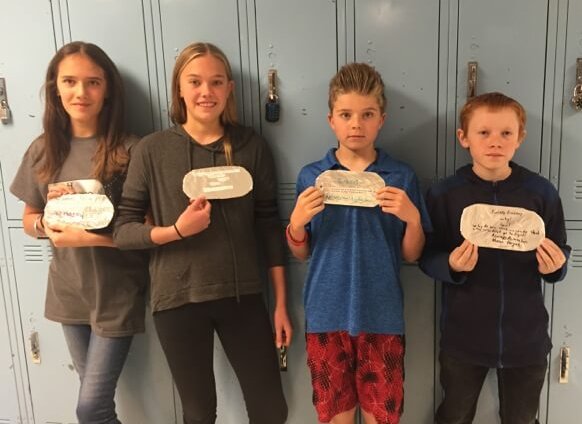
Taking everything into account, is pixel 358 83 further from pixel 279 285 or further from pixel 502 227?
pixel 279 285

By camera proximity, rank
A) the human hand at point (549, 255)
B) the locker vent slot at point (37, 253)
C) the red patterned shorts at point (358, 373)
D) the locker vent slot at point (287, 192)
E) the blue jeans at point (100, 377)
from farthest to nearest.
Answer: the locker vent slot at point (37, 253) → the locker vent slot at point (287, 192) → the blue jeans at point (100, 377) → the red patterned shorts at point (358, 373) → the human hand at point (549, 255)

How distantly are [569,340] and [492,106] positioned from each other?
1176 mm

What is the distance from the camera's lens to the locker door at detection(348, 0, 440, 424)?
211cm

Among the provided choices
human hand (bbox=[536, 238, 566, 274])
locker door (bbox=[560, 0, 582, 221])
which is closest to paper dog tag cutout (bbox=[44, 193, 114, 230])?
human hand (bbox=[536, 238, 566, 274])

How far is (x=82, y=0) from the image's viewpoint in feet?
7.52

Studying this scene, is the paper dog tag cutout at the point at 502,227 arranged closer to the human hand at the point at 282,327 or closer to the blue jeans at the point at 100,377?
the human hand at the point at 282,327

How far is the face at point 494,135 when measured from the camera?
6.15 ft

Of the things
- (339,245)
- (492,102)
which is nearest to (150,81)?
(339,245)

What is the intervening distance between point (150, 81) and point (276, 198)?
2.69 ft

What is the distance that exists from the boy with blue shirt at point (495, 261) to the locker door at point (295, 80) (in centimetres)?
61

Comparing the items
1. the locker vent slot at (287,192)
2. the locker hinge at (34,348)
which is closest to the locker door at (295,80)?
the locker vent slot at (287,192)

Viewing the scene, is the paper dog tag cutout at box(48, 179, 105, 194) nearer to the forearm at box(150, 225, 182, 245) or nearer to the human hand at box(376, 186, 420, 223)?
the forearm at box(150, 225, 182, 245)

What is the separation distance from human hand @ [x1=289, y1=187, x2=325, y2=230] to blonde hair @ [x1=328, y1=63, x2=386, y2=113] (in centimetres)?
38

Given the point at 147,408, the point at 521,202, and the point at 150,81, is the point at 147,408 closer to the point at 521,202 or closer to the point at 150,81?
the point at 150,81
